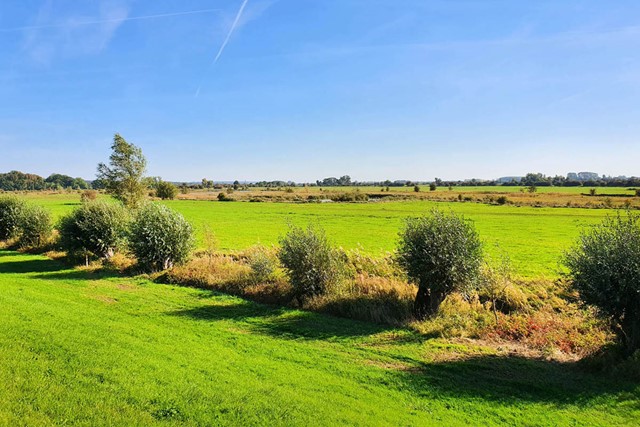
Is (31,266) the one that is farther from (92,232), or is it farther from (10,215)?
(10,215)

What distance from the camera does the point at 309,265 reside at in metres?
16.2

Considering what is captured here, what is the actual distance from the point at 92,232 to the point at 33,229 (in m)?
11.5

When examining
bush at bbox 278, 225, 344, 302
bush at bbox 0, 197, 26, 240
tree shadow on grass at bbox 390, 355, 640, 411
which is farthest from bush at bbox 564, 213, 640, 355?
bush at bbox 0, 197, 26, 240

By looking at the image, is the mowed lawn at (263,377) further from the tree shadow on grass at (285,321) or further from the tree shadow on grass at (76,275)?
the tree shadow on grass at (76,275)

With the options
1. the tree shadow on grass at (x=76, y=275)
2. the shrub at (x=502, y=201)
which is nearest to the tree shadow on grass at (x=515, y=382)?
the tree shadow on grass at (x=76, y=275)

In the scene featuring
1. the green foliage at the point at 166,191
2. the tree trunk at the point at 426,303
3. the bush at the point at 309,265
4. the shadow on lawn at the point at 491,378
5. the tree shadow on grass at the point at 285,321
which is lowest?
the tree shadow on grass at the point at 285,321

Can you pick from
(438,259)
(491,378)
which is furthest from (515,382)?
(438,259)

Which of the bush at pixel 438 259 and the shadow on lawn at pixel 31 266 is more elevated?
the bush at pixel 438 259

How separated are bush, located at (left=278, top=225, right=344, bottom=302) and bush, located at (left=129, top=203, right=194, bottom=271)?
8351mm

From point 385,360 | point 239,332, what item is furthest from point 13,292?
point 385,360

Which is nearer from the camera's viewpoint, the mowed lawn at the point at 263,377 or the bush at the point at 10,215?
the mowed lawn at the point at 263,377

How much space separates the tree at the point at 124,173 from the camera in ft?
146

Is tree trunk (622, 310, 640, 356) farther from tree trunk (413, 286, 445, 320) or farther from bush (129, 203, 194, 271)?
bush (129, 203, 194, 271)

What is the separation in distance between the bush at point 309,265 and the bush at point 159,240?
27.4 ft
